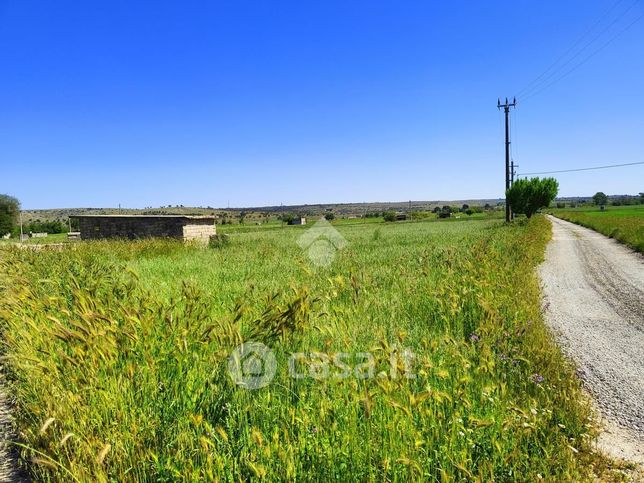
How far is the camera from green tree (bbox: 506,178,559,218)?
47.5 metres

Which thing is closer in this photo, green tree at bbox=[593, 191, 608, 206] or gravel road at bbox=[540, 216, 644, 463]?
gravel road at bbox=[540, 216, 644, 463]

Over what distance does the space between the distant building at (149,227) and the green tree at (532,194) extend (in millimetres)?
39289

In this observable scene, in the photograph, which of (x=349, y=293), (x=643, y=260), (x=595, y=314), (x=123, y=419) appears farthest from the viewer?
(x=643, y=260)

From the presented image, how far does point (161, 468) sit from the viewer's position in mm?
1944

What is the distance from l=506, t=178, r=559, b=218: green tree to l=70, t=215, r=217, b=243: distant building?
39.3 meters

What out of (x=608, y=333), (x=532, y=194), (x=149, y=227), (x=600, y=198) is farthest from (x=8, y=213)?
(x=600, y=198)

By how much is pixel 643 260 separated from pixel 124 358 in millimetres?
18662

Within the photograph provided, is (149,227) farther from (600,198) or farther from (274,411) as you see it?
(600,198)

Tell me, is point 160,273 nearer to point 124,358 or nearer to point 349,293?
point 349,293

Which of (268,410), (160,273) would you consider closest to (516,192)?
(160,273)

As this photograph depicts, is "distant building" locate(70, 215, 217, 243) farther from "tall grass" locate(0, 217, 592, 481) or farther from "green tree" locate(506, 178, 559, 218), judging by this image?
"green tree" locate(506, 178, 559, 218)

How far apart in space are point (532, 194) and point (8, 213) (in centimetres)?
9165

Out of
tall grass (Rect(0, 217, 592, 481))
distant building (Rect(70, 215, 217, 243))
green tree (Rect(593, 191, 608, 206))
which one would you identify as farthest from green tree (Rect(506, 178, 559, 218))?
green tree (Rect(593, 191, 608, 206))

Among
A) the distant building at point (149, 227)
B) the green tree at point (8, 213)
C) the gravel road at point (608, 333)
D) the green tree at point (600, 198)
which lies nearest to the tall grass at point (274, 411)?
the gravel road at point (608, 333)
